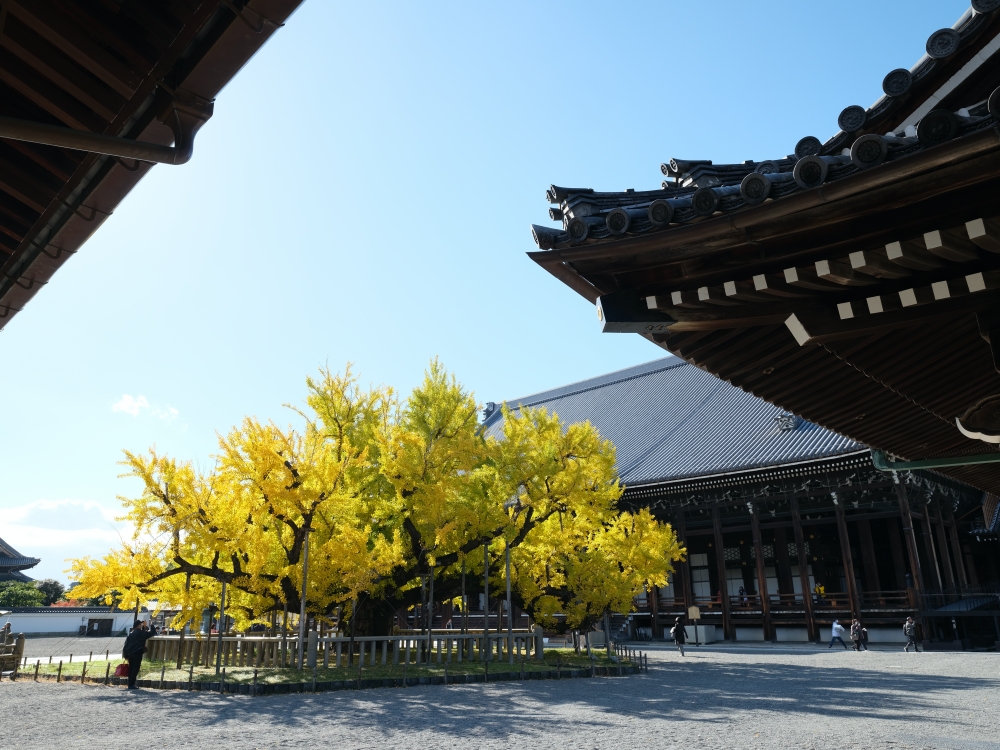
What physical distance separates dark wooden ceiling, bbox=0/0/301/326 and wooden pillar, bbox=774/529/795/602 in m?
24.4

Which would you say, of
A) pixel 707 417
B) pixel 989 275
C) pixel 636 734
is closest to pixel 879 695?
pixel 636 734

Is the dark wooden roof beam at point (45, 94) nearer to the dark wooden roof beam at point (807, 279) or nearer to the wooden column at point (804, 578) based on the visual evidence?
the dark wooden roof beam at point (807, 279)

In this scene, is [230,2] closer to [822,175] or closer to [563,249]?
[563,249]

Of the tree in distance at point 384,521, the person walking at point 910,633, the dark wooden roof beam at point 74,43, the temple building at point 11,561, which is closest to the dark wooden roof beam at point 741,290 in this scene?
the dark wooden roof beam at point 74,43

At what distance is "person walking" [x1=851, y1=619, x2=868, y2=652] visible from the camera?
19.2 m

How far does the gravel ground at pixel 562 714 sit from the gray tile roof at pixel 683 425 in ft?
31.8

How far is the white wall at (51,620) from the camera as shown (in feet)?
107

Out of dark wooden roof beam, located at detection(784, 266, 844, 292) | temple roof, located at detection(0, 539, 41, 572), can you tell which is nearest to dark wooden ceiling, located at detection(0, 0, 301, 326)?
dark wooden roof beam, located at detection(784, 266, 844, 292)

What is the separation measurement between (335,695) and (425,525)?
4.54 metres

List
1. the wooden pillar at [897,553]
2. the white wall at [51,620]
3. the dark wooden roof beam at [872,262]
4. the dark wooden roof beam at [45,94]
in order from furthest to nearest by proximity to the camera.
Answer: the white wall at [51,620], the wooden pillar at [897,553], the dark wooden roof beam at [872,262], the dark wooden roof beam at [45,94]

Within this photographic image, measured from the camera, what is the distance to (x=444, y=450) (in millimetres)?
14203

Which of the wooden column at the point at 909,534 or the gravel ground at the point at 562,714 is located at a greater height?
the wooden column at the point at 909,534

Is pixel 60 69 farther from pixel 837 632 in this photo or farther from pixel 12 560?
pixel 12 560

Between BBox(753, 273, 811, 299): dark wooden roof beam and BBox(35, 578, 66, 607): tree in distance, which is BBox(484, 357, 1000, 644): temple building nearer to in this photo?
A: BBox(753, 273, 811, 299): dark wooden roof beam
